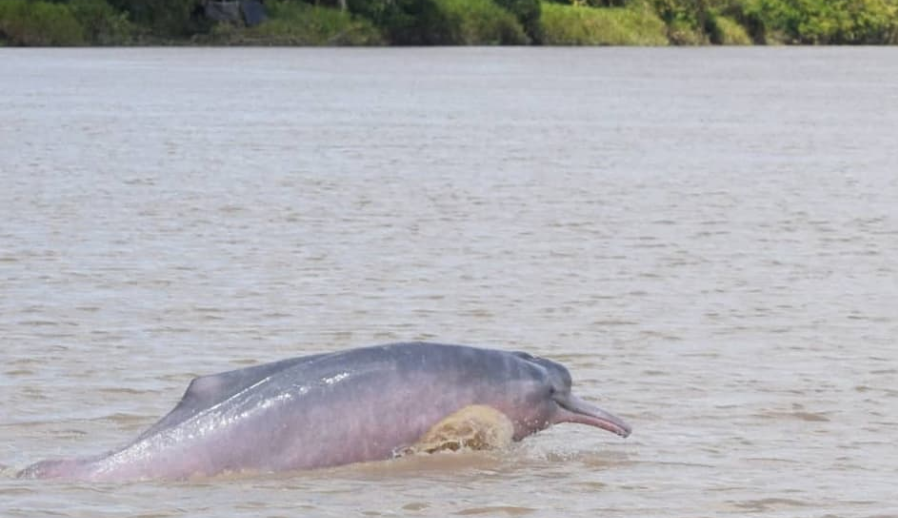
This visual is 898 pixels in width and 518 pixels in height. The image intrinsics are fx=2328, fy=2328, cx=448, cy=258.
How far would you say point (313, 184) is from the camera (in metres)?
26.0

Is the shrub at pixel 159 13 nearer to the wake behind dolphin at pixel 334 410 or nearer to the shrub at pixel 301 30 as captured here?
the shrub at pixel 301 30

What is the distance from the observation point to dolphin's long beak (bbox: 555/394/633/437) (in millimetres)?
10812

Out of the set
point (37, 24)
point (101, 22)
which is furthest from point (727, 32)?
point (37, 24)

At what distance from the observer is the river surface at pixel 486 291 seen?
10508mm

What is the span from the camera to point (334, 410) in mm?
10234

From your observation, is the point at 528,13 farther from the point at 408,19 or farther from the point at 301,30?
the point at 301,30

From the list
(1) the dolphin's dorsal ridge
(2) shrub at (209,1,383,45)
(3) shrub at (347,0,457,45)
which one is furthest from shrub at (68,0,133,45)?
(1) the dolphin's dorsal ridge

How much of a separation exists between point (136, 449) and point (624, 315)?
20.4 ft

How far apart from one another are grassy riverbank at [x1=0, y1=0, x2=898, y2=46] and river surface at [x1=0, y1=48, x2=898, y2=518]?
2192 inches

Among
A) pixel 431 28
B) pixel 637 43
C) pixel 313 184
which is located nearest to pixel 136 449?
pixel 313 184

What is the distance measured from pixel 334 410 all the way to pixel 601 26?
4132 inches

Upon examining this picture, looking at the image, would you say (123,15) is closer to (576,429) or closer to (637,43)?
(637,43)

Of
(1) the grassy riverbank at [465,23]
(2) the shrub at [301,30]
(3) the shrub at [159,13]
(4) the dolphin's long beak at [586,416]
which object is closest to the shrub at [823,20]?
(1) the grassy riverbank at [465,23]

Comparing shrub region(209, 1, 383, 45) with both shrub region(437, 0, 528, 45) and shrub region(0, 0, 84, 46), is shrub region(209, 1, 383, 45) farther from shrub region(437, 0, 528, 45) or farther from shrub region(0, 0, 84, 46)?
shrub region(0, 0, 84, 46)
